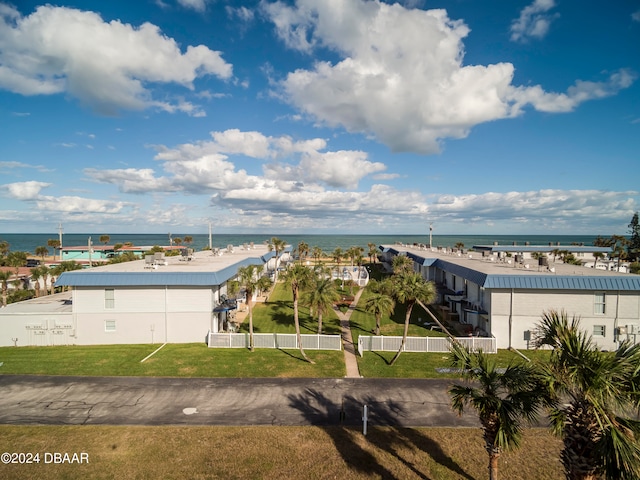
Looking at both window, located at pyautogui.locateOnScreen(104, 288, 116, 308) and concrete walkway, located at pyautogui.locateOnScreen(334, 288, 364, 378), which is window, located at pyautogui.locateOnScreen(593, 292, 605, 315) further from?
window, located at pyautogui.locateOnScreen(104, 288, 116, 308)

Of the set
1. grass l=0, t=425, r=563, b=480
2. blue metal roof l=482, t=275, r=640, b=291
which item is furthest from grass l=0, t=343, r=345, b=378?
blue metal roof l=482, t=275, r=640, b=291

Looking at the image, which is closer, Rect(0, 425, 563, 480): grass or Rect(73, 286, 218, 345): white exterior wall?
Rect(0, 425, 563, 480): grass

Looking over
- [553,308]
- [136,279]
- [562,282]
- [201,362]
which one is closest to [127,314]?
[136,279]

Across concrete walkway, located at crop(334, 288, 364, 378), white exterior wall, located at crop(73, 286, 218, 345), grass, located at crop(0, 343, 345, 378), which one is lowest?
concrete walkway, located at crop(334, 288, 364, 378)

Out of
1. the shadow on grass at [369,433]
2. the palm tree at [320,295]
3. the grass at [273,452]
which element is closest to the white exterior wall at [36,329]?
the grass at [273,452]

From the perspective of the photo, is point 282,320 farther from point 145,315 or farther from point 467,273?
point 467,273

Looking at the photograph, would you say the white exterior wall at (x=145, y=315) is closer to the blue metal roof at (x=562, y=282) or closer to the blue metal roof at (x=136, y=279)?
the blue metal roof at (x=136, y=279)
